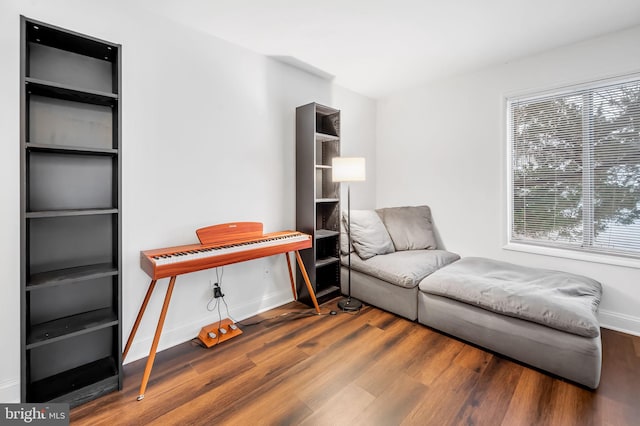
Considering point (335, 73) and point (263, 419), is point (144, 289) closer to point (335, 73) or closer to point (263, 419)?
point (263, 419)

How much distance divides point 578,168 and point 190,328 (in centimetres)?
366

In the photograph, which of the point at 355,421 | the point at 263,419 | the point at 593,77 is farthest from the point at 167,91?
the point at 593,77

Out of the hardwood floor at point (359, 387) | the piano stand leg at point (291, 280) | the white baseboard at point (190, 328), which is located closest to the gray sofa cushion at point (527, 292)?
the hardwood floor at point (359, 387)

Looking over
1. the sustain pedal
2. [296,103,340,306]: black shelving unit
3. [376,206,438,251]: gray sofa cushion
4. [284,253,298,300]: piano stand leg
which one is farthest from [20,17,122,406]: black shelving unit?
[376,206,438,251]: gray sofa cushion

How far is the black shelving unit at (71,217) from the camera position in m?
1.53

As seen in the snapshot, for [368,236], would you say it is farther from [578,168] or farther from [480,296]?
[578,168]

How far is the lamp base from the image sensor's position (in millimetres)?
2749

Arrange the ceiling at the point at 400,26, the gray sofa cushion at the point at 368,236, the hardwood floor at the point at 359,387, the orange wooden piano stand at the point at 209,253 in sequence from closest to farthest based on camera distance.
A: the hardwood floor at the point at 359,387
the orange wooden piano stand at the point at 209,253
the ceiling at the point at 400,26
the gray sofa cushion at the point at 368,236

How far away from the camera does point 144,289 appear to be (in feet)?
6.64

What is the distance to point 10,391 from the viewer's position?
1559 millimetres

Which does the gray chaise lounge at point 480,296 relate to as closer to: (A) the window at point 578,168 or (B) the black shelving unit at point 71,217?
(A) the window at point 578,168

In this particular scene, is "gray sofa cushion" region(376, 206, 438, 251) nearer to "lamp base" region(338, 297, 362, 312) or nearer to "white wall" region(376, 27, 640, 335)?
"white wall" region(376, 27, 640, 335)

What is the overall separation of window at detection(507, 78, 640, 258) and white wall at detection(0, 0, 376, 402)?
2.34 meters

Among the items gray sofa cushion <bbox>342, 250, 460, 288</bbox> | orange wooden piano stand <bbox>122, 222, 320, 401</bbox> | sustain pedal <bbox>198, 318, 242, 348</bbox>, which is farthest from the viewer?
gray sofa cushion <bbox>342, 250, 460, 288</bbox>
